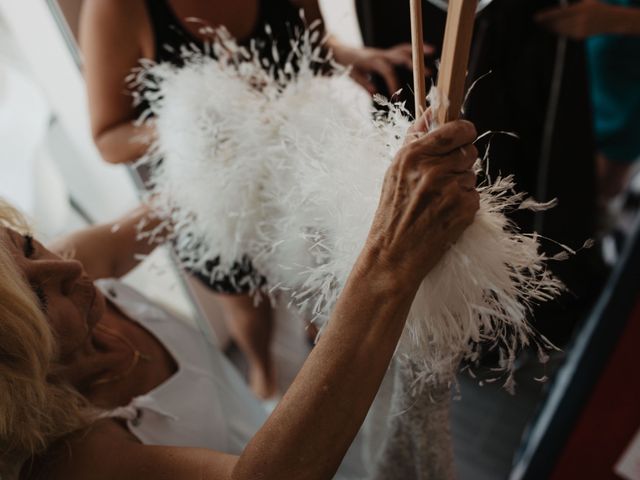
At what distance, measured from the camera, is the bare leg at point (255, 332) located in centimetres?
117

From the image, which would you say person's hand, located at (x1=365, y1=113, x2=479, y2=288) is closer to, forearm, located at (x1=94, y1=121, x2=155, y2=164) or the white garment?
the white garment

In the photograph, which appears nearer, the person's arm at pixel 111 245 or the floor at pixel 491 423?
the person's arm at pixel 111 245

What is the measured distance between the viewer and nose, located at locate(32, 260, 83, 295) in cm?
52

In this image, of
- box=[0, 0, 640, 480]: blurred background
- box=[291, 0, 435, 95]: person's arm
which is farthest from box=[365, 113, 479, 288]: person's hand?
box=[291, 0, 435, 95]: person's arm

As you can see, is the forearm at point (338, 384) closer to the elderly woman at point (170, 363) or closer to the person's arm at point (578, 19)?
the elderly woman at point (170, 363)

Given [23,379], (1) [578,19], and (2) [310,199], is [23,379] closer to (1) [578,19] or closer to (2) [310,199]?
(2) [310,199]

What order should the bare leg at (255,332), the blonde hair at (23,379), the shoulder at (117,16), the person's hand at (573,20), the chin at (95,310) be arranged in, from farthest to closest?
the bare leg at (255,332), the person's hand at (573,20), the shoulder at (117,16), the chin at (95,310), the blonde hair at (23,379)

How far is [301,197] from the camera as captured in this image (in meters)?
0.50

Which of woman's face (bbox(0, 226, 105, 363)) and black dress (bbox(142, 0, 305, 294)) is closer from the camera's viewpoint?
woman's face (bbox(0, 226, 105, 363))

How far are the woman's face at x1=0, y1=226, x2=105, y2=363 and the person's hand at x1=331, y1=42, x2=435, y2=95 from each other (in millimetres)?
450

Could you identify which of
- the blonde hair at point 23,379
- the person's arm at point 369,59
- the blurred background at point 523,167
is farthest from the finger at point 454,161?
the blonde hair at point 23,379

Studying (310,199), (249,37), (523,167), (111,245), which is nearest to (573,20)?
(523,167)

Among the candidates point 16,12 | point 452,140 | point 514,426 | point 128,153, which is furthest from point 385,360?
point 514,426

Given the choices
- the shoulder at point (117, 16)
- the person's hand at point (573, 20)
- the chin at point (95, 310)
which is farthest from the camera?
the person's hand at point (573, 20)
